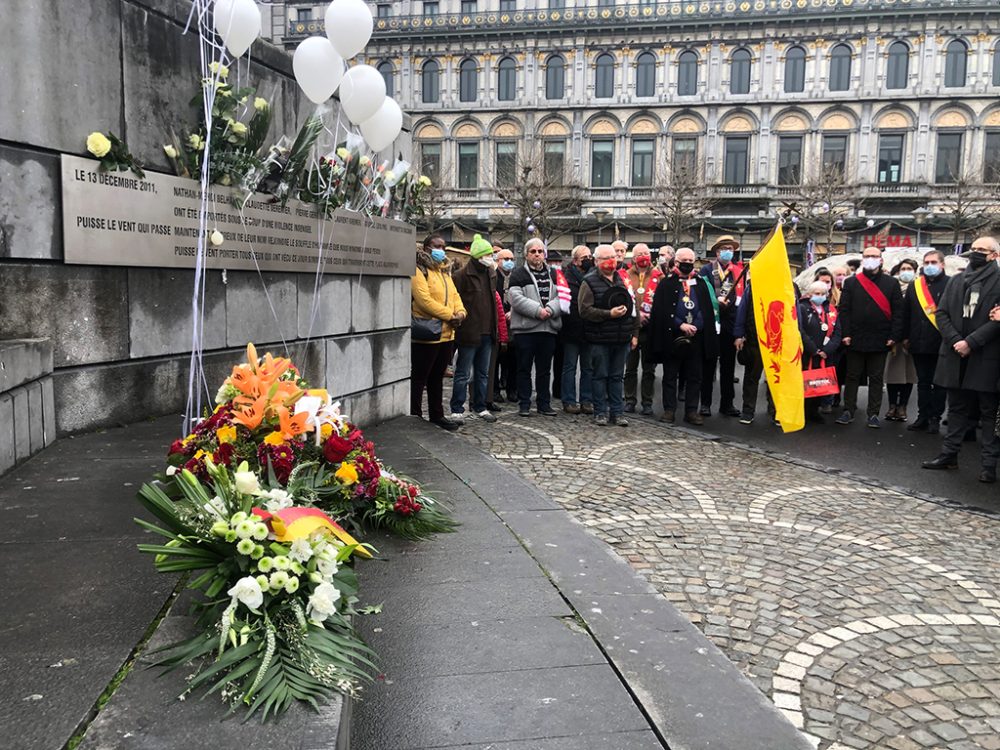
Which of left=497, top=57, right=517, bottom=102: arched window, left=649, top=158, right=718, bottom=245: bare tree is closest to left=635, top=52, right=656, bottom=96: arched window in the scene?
left=649, top=158, right=718, bottom=245: bare tree

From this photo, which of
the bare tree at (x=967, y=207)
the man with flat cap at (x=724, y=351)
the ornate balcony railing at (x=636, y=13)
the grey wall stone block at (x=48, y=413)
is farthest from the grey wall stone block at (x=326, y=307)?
the ornate balcony railing at (x=636, y=13)

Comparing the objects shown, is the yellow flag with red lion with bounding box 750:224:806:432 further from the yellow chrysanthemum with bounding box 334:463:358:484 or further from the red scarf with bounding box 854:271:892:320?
the yellow chrysanthemum with bounding box 334:463:358:484

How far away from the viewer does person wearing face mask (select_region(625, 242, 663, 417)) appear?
1030 cm

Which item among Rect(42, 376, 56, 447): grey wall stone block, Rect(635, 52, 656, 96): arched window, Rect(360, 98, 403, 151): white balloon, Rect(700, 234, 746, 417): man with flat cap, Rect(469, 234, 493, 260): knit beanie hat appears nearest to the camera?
Rect(42, 376, 56, 447): grey wall stone block

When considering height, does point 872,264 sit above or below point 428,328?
above

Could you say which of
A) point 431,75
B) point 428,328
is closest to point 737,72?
point 431,75

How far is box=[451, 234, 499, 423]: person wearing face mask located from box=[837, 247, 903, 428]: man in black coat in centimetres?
435

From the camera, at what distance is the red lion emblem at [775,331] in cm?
885

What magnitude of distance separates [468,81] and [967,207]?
100 ft

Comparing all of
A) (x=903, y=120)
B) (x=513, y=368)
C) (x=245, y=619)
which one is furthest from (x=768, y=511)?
(x=903, y=120)

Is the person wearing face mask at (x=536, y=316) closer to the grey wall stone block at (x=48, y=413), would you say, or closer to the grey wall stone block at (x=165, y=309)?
the grey wall stone block at (x=165, y=309)

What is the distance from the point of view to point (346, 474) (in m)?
3.38

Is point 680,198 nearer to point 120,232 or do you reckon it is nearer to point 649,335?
point 649,335

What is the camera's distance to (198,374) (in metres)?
5.31
